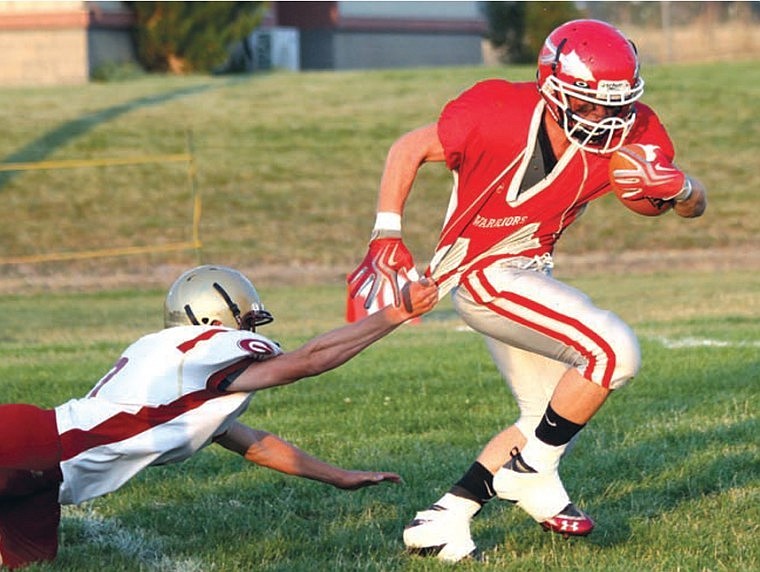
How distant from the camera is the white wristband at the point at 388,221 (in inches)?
191

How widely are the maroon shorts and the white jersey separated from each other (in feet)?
0.18

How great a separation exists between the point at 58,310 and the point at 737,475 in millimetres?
11077

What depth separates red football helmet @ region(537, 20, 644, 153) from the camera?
16.2 feet

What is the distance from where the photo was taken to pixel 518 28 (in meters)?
36.7

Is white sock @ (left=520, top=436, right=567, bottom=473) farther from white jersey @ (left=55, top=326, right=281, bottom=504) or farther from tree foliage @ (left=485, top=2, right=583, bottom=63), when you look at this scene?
tree foliage @ (left=485, top=2, right=583, bottom=63)

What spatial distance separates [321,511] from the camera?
19.2 ft

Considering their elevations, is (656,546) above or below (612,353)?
below

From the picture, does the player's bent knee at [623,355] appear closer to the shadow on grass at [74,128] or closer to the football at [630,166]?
the football at [630,166]

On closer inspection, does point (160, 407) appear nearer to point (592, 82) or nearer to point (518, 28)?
point (592, 82)

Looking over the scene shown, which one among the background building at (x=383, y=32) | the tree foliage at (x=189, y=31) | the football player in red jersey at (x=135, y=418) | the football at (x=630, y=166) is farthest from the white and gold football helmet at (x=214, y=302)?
the background building at (x=383, y=32)

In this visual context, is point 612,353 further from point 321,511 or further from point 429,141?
point 321,511

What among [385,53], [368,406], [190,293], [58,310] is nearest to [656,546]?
[190,293]

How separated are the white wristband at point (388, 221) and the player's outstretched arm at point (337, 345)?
480 mm

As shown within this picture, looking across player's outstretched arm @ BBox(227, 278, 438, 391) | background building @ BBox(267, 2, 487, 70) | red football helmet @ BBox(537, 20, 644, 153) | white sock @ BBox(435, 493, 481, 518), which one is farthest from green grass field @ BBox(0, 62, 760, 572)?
background building @ BBox(267, 2, 487, 70)
